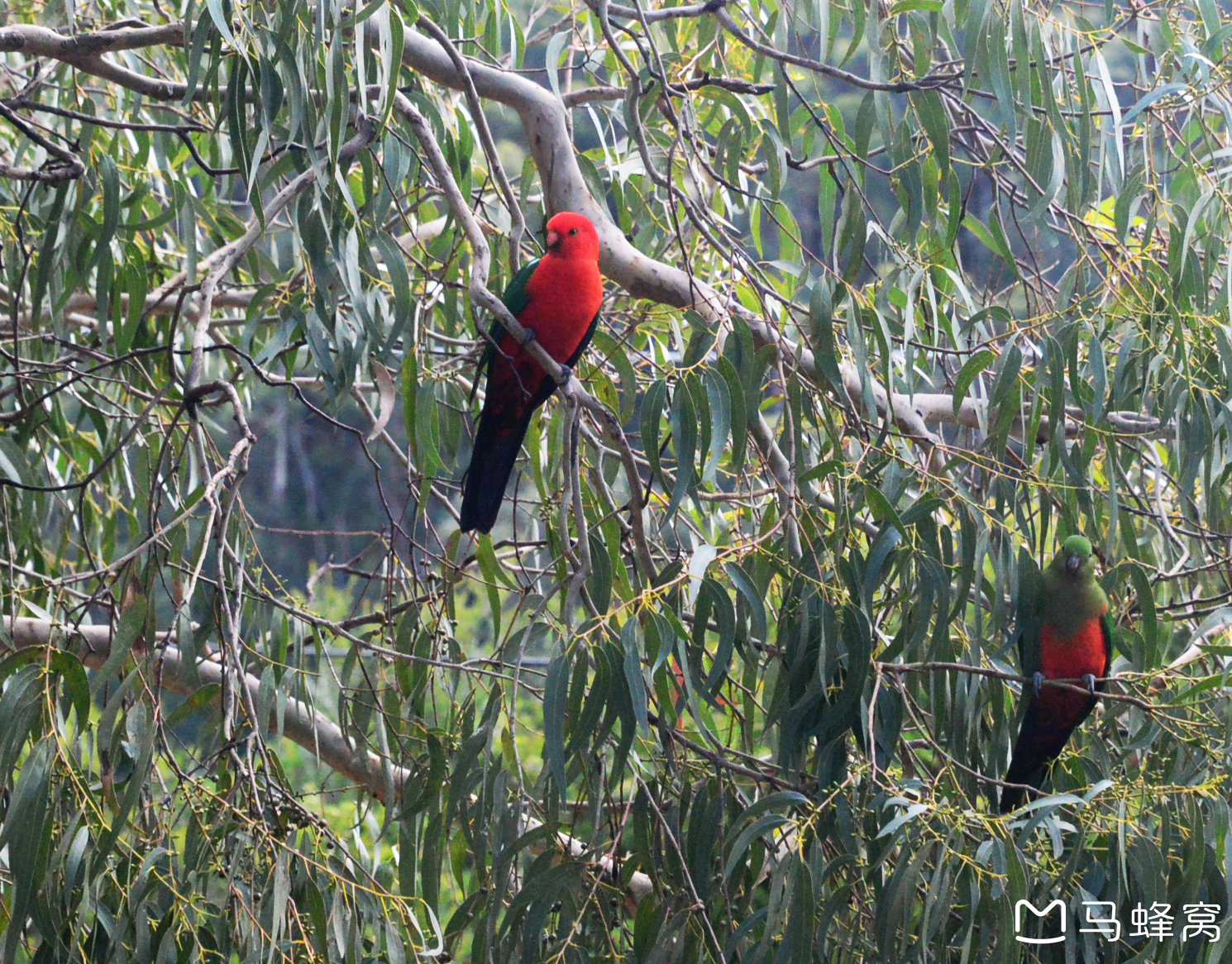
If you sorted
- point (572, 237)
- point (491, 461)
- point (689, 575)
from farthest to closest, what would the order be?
point (491, 461)
point (572, 237)
point (689, 575)

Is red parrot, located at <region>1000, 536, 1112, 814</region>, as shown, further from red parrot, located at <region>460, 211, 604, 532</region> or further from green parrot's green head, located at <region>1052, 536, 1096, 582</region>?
red parrot, located at <region>460, 211, 604, 532</region>

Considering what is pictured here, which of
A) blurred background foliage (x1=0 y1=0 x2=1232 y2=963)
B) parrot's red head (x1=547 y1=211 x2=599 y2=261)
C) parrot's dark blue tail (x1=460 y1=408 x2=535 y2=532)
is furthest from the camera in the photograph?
parrot's dark blue tail (x1=460 y1=408 x2=535 y2=532)

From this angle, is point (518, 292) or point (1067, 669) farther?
point (518, 292)

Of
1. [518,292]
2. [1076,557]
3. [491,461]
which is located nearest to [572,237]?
[518,292]

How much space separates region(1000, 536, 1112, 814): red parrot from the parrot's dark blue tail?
862mm

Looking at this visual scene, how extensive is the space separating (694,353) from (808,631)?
40 centimetres

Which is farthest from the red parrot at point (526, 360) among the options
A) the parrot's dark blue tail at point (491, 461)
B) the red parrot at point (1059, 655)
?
the red parrot at point (1059, 655)

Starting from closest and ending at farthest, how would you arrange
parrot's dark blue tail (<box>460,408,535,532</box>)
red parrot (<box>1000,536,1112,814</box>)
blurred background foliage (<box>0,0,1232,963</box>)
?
blurred background foliage (<box>0,0,1232,963</box>) → red parrot (<box>1000,536,1112,814</box>) → parrot's dark blue tail (<box>460,408,535,532</box>)

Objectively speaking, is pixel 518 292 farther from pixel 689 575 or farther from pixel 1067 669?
pixel 1067 669

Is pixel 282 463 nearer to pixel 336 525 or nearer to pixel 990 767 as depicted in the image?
pixel 336 525

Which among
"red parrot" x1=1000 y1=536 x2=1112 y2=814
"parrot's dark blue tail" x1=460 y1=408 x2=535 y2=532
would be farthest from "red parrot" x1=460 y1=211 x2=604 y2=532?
"red parrot" x1=1000 y1=536 x2=1112 y2=814

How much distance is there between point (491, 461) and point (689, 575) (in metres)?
0.70

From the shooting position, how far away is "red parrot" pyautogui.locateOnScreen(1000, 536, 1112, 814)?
5.68 ft

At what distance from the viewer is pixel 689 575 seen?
134cm
